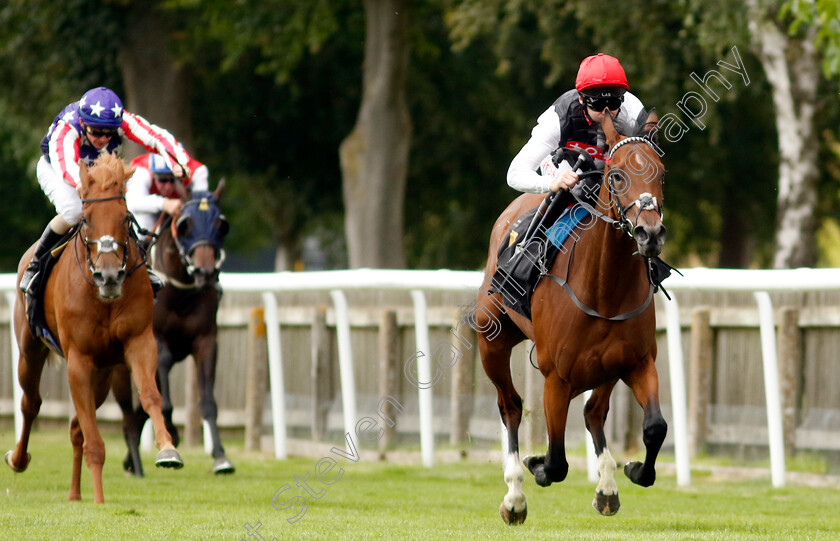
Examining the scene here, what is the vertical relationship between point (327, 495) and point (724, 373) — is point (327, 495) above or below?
below

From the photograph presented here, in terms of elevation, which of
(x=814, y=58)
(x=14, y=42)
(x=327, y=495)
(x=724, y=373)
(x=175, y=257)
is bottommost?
(x=327, y=495)

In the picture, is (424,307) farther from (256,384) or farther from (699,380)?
(256,384)

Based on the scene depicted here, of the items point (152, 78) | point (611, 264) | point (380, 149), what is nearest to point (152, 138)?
point (611, 264)

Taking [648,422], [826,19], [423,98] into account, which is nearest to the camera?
[648,422]

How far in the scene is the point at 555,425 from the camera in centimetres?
633

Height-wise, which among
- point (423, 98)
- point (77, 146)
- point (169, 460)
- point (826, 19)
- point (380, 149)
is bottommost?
point (169, 460)

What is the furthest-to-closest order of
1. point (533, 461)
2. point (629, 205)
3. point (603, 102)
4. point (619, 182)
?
point (533, 461)
point (603, 102)
point (619, 182)
point (629, 205)

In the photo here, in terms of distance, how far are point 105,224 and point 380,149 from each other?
36.5 feet

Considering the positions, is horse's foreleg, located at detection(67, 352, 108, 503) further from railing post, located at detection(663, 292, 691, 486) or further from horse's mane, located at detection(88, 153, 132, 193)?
railing post, located at detection(663, 292, 691, 486)

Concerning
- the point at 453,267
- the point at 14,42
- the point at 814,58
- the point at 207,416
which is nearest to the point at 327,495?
the point at 207,416

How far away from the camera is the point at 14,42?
2081 cm

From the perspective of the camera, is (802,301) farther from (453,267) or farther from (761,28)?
(453,267)

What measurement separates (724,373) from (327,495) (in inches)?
115

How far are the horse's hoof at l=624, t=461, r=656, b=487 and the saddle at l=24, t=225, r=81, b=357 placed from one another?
12.1 feet
